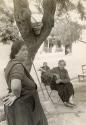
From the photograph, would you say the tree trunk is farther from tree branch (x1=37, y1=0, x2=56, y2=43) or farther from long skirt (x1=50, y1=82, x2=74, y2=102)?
long skirt (x1=50, y1=82, x2=74, y2=102)

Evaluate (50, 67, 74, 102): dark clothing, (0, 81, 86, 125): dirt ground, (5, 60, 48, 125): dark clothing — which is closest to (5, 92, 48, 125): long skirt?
(5, 60, 48, 125): dark clothing

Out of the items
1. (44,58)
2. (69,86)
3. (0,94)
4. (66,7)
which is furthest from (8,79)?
(66,7)

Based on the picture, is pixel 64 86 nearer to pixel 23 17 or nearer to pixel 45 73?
pixel 45 73

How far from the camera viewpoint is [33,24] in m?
Result: 2.38

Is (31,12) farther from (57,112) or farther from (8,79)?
(57,112)

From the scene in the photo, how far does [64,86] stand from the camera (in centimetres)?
249

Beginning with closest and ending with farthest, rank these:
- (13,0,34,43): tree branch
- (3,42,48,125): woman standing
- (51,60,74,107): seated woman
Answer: (3,42,48,125): woman standing → (13,0,34,43): tree branch → (51,60,74,107): seated woman

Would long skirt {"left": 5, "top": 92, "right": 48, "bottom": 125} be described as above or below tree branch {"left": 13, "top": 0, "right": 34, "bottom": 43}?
below

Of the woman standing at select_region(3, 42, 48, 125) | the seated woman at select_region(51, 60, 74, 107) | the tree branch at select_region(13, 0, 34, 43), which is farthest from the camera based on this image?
the seated woman at select_region(51, 60, 74, 107)

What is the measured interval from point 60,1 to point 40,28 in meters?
0.26

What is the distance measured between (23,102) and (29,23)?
596mm

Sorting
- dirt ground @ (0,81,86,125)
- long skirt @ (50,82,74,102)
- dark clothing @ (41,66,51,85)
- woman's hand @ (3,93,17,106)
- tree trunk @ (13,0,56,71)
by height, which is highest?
tree trunk @ (13,0,56,71)

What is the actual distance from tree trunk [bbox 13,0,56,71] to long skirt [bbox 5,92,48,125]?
281 millimetres

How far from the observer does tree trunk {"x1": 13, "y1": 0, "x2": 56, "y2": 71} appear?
92.6 inches
